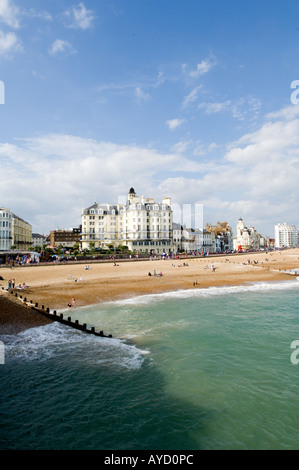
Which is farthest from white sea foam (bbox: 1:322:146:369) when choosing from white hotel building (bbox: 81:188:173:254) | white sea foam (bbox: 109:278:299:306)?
white hotel building (bbox: 81:188:173:254)

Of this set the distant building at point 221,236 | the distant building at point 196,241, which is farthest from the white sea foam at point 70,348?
the distant building at point 221,236

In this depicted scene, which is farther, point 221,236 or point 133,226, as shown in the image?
point 221,236

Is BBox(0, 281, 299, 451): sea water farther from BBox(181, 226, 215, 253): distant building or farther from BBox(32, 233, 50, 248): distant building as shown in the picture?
BBox(32, 233, 50, 248): distant building

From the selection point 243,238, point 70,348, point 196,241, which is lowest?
point 70,348

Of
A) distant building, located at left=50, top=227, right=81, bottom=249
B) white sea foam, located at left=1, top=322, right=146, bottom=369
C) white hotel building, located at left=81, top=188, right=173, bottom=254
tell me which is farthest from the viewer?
distant building, located at left=50, top=227, right=81, bottom=249

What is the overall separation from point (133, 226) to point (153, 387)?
77.1m

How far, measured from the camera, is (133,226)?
87.1 meters

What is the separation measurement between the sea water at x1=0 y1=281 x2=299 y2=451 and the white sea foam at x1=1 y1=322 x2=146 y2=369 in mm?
49

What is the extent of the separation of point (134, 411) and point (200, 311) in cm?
1330

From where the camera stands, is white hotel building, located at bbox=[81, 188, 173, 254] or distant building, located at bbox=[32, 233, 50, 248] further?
distant building, located at bbox=[32, 233, 50, 248]

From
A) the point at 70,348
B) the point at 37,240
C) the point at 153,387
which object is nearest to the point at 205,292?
the point at 70,348

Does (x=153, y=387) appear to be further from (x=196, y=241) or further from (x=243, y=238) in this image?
(x=243, y=238)

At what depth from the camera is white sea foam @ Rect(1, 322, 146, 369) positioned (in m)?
12.9
